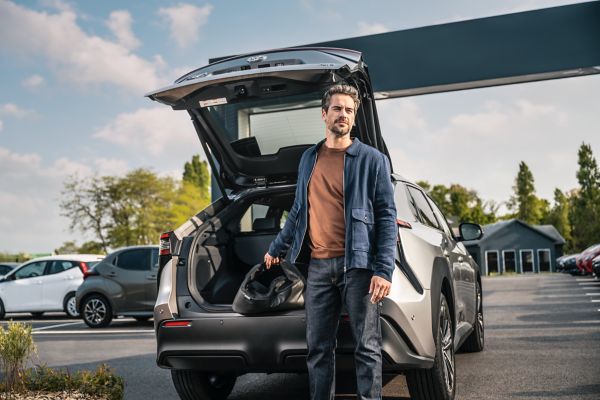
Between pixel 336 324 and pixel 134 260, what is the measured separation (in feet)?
32.4

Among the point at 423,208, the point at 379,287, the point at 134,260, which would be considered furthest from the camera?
the point at 134,260

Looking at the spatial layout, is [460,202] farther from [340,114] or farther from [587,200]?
[340,114]

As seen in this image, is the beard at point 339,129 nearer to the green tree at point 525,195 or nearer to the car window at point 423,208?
the car window at point 423,208

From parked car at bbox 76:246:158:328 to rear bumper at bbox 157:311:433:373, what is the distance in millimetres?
8503

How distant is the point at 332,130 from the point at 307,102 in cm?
129

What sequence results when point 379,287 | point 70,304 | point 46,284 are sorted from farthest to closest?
point 46,284 < point 70,304 < point 379,287

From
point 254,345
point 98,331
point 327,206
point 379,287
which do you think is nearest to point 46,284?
point 98,331

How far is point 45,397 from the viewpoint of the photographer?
5.04 metres

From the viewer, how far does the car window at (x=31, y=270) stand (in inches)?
656

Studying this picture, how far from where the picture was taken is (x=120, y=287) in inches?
520

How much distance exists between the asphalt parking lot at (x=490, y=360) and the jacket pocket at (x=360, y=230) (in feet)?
7.08

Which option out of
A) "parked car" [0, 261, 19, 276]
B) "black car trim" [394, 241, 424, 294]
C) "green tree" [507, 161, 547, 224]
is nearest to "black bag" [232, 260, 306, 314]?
"black car trim" [394, 241, 424, 294]

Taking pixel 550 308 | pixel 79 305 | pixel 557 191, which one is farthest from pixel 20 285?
pixel 557 191

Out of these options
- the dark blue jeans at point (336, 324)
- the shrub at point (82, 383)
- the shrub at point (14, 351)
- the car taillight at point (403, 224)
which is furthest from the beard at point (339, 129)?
the shrub at point (14, 351)
